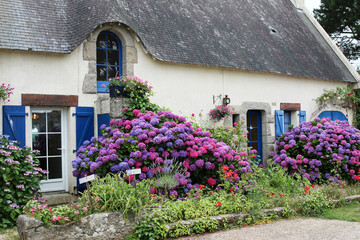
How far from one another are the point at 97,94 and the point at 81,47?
100cm

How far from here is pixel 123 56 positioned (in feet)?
28.2

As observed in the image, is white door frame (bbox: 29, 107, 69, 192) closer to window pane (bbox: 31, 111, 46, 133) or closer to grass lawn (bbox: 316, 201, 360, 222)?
window pane (bbox: 31, 111, 46, 133)

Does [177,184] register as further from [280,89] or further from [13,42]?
[280,89]

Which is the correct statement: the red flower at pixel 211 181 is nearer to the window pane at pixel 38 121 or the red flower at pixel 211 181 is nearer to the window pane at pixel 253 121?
the window pane at pixel 38 121

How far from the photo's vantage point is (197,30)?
1055 centimetres

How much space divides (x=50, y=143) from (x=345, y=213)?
5.49m

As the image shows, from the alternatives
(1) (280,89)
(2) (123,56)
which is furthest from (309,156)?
(2) (123,56)

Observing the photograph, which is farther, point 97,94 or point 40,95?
point 97,94

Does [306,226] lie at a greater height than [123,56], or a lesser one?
lesser

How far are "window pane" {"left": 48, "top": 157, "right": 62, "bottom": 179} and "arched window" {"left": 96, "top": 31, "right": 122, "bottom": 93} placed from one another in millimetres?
1697

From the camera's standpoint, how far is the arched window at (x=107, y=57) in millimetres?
8492

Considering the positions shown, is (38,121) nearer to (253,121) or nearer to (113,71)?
(113,71)

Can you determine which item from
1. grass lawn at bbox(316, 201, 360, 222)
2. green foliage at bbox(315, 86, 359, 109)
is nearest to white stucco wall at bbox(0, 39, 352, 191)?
green foliage at bbox(315, 86, 359, 109)

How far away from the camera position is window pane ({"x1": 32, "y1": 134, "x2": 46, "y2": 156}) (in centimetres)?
767
